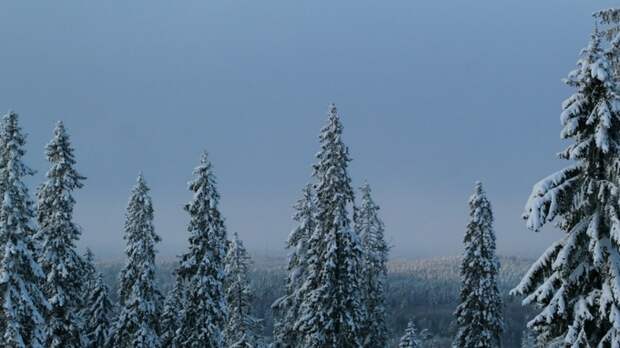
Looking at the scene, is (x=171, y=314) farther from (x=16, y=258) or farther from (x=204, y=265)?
(x=16, y=258)

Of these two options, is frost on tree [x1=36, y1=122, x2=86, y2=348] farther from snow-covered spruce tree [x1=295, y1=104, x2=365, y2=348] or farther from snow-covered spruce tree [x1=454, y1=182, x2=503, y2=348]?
snow-covered spruce tree [x1=454, y1=182, x2=503, y2=348]

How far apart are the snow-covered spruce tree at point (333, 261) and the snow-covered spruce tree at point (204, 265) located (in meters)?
4.93

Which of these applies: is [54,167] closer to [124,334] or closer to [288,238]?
[124,334]

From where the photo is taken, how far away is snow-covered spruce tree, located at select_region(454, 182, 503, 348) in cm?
3853

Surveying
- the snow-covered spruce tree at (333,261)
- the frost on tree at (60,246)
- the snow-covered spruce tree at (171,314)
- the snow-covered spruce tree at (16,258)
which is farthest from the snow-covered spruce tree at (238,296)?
the snow-covered spruce tree at (16,258)

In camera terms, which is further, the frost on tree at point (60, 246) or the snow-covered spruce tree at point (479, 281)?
the snow-covered spruce tree at point (479, 281)

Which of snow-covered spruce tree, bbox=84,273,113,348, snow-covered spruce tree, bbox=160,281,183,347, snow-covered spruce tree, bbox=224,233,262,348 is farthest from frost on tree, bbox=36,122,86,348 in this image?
snow-covered spruce tree, bbox=224,233,262,348

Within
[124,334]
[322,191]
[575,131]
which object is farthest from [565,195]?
[124,334]

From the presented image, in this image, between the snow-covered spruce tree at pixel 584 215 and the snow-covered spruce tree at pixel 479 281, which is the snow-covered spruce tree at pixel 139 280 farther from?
the snow-covered spruce tree at pixel 584 215

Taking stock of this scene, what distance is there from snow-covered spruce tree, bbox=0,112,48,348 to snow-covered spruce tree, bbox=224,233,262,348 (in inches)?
706

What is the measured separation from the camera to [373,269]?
1882 inches

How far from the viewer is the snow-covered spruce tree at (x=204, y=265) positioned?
3691 cm

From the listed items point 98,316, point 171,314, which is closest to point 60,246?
point 98,316

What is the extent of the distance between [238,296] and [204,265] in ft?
34.1
